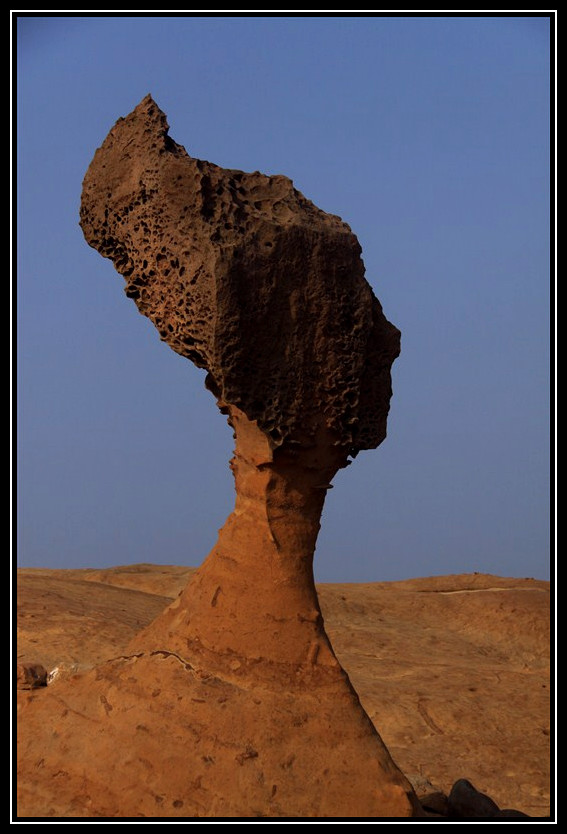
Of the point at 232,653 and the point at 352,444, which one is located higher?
the point at 352,444

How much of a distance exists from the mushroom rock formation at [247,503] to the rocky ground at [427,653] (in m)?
0.75

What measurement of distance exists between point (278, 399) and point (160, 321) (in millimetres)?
780

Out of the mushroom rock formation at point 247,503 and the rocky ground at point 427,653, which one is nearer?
the mushroom rock formation at point 247,503

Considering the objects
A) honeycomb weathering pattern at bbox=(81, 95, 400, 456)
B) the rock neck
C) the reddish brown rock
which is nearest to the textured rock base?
the rock neck

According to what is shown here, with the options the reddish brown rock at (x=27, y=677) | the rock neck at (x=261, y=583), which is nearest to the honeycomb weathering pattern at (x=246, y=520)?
the rock neck at (x=261, y=583)

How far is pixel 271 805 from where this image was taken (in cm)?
511

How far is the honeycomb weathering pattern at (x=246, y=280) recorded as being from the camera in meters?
5.26

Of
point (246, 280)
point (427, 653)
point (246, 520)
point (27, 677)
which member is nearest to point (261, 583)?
point (246, 520)

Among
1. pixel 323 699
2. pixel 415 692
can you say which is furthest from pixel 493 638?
pixel 323 699

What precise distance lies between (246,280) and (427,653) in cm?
871

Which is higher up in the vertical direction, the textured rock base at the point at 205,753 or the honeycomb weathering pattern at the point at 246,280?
the honeycomb weathering pattern at the point at 246,280

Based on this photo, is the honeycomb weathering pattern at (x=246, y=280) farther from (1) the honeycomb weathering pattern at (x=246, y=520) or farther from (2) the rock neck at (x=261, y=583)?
(2) the rock neck at (x=261, y=583)

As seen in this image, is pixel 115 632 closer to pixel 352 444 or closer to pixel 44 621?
pixel 44 621

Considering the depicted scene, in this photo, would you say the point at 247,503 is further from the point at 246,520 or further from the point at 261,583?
the point at 261,583
